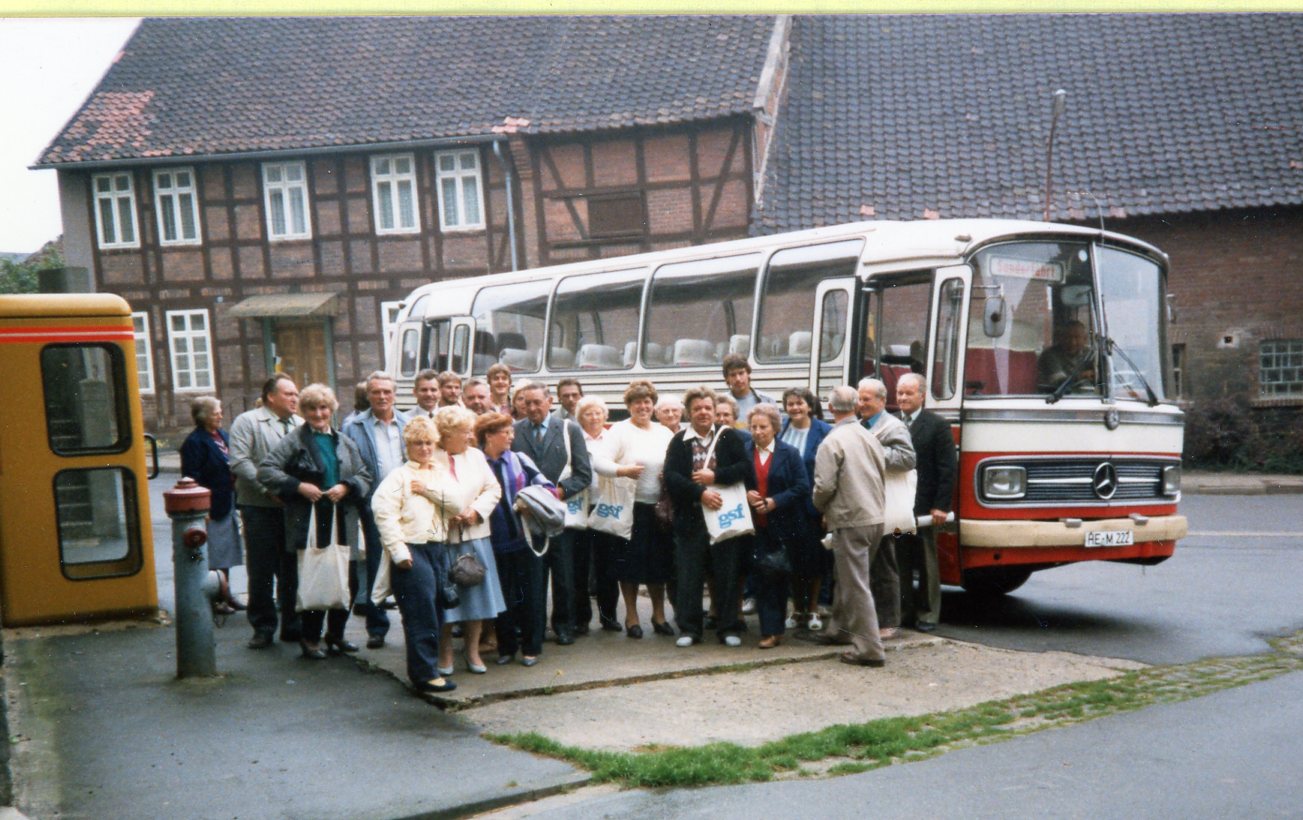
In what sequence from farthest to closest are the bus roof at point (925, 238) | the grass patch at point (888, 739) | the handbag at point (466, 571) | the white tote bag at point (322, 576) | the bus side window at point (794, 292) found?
the bus side window at point (794, 292), the bus roof at point (925, 238), the white tote bag at point (322, 576), the handbag at point (466, 571), the grass patch at point (888, 739)

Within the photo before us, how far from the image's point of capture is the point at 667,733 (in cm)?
657

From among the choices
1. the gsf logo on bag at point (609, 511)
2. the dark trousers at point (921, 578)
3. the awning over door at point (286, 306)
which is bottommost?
the dark trousers at point (921, 578)

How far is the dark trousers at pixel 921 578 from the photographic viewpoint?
9305mm

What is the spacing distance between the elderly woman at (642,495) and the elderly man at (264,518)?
7.58ft

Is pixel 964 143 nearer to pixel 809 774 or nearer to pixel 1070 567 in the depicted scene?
pixel 1070 567

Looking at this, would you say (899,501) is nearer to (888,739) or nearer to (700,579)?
(700,579)

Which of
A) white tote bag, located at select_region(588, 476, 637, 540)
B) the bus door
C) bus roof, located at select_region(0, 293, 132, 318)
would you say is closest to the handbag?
white tote bag, located at select_region(588, 476, 637, 540)

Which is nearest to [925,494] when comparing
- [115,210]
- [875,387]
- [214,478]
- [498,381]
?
[875,387]

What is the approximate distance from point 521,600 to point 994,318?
411 cm

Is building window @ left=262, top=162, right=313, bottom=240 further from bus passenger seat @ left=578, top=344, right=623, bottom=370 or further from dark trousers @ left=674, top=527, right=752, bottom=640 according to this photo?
dark trousers @ left=674, top=527, right=752, bottom=640

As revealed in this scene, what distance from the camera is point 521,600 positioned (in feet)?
27.2

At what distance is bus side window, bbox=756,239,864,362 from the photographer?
1112 cm

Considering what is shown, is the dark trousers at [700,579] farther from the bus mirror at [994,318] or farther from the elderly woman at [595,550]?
the bus mirror at [994,318]

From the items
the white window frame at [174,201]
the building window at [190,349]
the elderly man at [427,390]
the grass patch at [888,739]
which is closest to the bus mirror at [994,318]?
the grass patch at [888,739]
